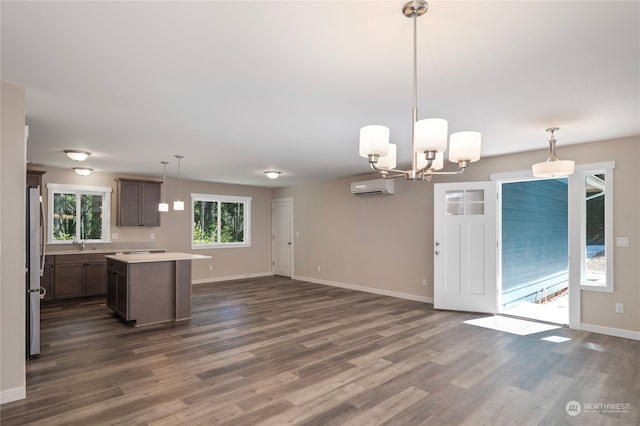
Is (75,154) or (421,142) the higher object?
(75,154)

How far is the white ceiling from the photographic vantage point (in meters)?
1.83

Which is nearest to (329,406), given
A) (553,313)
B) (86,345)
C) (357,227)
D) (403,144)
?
(86,345)

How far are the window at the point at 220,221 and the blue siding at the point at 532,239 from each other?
19.6 feet

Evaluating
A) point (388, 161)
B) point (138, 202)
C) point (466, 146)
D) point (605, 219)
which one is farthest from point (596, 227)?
point (138, 202)

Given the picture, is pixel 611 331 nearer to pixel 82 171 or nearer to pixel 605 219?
pixel 605 219

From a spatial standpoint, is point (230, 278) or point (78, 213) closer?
point (78, 213)

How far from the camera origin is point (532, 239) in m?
7.27

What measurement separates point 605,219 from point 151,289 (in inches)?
235

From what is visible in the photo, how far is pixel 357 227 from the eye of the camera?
7383 millimetres

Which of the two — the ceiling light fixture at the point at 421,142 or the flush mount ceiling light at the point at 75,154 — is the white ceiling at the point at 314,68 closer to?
the ceiling light fixture at the point at 421,142

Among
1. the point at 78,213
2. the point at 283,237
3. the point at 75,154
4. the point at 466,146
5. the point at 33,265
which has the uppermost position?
the point at 75,154

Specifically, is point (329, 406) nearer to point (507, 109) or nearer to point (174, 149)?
point (507, 109)

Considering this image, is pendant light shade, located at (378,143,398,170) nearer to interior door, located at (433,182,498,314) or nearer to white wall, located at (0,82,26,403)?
white wall, located at (0,82,26,403)

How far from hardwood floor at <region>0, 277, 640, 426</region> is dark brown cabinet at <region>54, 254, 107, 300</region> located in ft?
4.41
